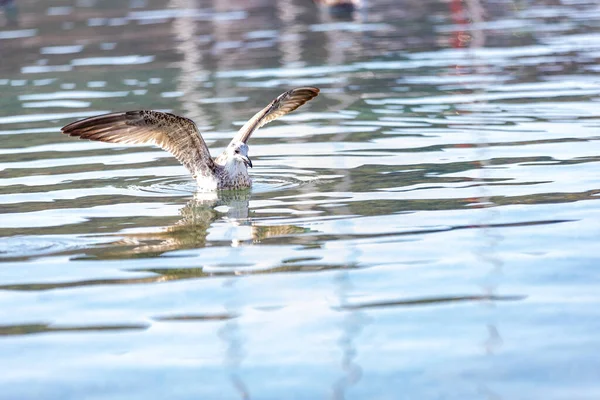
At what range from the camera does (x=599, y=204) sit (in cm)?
1120

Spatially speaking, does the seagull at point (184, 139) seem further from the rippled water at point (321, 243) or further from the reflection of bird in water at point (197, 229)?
the reflection of bird in water at point (197, 229)

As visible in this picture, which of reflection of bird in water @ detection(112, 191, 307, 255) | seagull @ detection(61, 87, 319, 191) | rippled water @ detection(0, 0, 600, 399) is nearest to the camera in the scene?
rippled water @ detection(0, 0, 600, 399)

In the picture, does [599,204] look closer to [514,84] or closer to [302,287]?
[302,287]

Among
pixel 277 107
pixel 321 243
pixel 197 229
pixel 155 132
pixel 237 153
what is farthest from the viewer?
pixel 277 107

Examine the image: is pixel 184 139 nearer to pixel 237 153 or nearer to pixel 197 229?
pixel 237 153

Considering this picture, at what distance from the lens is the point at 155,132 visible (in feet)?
42.0

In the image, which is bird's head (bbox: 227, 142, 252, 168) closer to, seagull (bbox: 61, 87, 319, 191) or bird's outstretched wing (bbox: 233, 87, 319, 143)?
seagull (bbox: 61, 87, 319, 191)

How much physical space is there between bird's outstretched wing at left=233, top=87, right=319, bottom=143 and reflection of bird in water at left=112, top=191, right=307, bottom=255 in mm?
875

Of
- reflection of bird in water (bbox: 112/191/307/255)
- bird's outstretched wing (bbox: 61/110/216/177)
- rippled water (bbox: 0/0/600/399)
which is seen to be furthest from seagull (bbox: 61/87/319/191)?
reflection of bird in water (bbox: 112/191/307/255)

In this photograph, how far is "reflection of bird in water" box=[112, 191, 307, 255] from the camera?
10422 millimetres

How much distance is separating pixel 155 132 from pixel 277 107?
1.48 meters

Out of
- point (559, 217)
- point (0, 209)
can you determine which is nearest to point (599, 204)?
point (559, 217)

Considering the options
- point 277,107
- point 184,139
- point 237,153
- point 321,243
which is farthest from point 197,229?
point 277,107

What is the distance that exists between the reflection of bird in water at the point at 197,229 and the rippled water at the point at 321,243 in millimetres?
40
